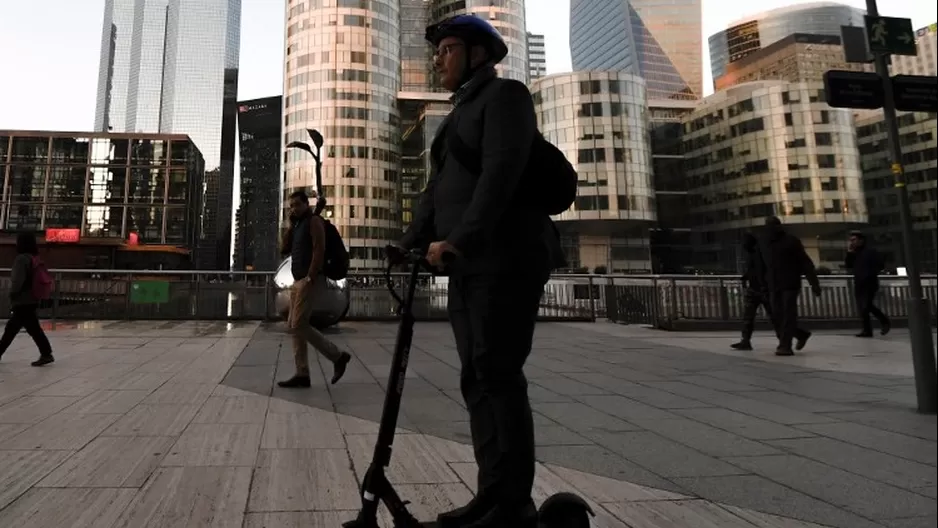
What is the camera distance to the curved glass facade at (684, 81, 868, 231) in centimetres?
6612

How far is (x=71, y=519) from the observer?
7.80ft

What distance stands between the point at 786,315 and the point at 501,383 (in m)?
7.63

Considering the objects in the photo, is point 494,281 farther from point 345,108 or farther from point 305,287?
point 345,108

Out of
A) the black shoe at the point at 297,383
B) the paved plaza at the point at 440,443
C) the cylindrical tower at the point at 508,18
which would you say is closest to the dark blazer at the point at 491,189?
the paved plaza at the point at 440,443

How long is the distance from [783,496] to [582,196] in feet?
216

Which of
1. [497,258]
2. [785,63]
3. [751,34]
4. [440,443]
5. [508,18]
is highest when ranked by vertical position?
[751,34]

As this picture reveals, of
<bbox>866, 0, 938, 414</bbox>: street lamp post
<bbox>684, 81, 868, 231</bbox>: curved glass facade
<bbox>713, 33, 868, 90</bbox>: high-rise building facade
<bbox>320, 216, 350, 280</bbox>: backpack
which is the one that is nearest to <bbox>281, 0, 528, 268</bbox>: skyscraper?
<bbox>684, 81, 868, 231</bbox>: curved glass facade

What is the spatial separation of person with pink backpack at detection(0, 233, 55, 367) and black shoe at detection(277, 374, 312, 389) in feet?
12.2

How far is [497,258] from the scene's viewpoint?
2.11 m

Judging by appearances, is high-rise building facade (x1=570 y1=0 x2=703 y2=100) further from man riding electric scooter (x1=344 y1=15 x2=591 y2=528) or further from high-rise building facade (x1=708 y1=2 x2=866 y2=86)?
man riding electric scooter (x1=344 y1=15 x2=591 y2=528)

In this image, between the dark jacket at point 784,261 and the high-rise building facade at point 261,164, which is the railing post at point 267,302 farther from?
the high-rise building facade at point 261,164

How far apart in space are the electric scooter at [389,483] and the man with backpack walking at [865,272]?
11.2m

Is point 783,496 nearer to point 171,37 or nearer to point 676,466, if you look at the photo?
point 676,466

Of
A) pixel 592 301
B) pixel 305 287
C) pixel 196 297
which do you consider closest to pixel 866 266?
pixel 592 301
